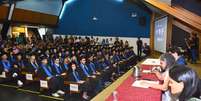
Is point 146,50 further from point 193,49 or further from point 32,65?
point 32,65

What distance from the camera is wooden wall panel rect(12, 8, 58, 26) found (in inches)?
731

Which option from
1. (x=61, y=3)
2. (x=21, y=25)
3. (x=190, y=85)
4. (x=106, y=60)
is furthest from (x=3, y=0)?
(x=190, y=85)

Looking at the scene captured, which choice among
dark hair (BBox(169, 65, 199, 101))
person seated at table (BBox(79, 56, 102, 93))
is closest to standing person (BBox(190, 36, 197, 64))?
person seated at table (BBox(79, 56, 102, 93))

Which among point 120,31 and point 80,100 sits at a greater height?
point 120,31

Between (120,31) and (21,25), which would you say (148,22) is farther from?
(21,25)

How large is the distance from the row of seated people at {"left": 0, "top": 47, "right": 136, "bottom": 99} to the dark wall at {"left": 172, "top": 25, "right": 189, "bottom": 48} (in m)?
5.22

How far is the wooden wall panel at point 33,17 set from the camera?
1858 centimetres

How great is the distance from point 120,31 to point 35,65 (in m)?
12.7

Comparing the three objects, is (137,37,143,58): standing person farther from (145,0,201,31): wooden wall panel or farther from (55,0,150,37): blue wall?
(145,0,201,31): wooden wall panel

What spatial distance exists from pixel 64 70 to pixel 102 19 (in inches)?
510

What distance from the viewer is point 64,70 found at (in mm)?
9453

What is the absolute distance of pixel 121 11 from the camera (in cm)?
2123

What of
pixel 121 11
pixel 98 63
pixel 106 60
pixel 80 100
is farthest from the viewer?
pixel 121 11

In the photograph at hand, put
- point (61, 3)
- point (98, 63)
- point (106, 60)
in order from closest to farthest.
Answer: point (98, 63) < point (106, 60) < point (61, 3)
